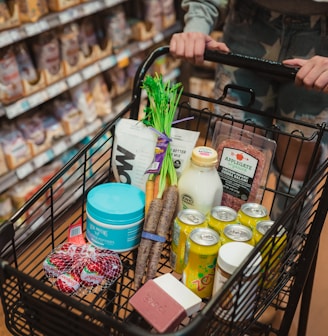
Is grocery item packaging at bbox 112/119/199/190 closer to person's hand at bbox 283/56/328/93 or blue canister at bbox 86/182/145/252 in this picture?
blue canister at bbox 86/182/145/252

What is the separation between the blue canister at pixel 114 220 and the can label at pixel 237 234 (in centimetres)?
22

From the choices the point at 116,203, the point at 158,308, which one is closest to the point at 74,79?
the point at 116,203

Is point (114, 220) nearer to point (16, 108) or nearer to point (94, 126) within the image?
point (16, 108)

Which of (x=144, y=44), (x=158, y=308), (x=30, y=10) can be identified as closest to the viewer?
(x=158, y=308)

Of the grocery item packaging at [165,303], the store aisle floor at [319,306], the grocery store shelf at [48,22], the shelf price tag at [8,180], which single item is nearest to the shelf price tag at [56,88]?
the grocery store shelf at [48,22]

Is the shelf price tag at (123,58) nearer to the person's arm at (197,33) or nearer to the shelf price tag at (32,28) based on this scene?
the shelf price tag at (32,28)

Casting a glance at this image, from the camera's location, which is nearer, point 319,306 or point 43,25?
point 319,306

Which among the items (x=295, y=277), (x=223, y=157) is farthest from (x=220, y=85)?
(x=295, y=277)

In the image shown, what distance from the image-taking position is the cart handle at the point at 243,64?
1.25 meters

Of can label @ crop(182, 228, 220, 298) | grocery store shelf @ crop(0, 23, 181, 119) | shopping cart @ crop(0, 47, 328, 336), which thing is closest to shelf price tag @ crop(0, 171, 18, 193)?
grocery store shelf @ crop(0, 23, 181, 119)

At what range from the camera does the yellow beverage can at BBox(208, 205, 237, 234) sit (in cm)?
112

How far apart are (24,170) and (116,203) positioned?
1.28 metres

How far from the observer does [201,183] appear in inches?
46.4

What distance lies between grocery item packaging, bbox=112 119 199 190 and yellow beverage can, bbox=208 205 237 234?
164 mm
